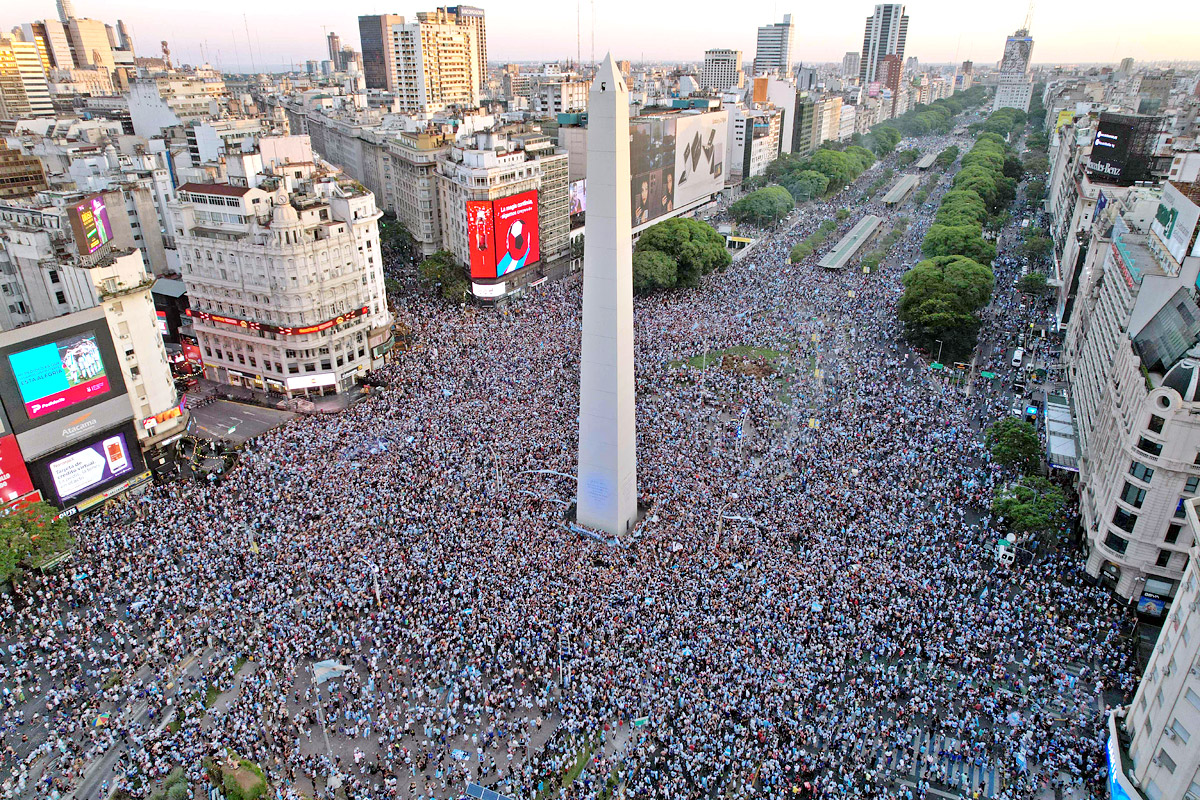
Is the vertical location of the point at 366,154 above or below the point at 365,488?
above

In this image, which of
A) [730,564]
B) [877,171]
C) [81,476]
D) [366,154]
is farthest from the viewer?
[877,171]

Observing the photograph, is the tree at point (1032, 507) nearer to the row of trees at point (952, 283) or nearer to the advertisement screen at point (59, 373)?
the row of trees at point (952, 283)

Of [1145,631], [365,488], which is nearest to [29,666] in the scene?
[365,488]

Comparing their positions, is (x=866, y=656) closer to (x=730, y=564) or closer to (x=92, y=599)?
(x=730, y=564)

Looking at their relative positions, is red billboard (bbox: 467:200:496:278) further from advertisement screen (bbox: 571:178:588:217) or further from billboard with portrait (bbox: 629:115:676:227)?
billboard with portrait (bbox: 629:115:676:227)

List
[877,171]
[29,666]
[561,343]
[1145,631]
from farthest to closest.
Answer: [877,171] → [561,343] → [1145,631] → [29,666]

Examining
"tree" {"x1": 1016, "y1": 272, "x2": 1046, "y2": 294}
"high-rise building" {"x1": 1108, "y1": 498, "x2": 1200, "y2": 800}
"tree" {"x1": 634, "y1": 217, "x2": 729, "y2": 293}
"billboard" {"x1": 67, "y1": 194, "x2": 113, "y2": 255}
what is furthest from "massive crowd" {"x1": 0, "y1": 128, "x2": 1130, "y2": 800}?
"tree" {"x1": 1016, "y1": 272, "x2": 1046, "y2": 294}
